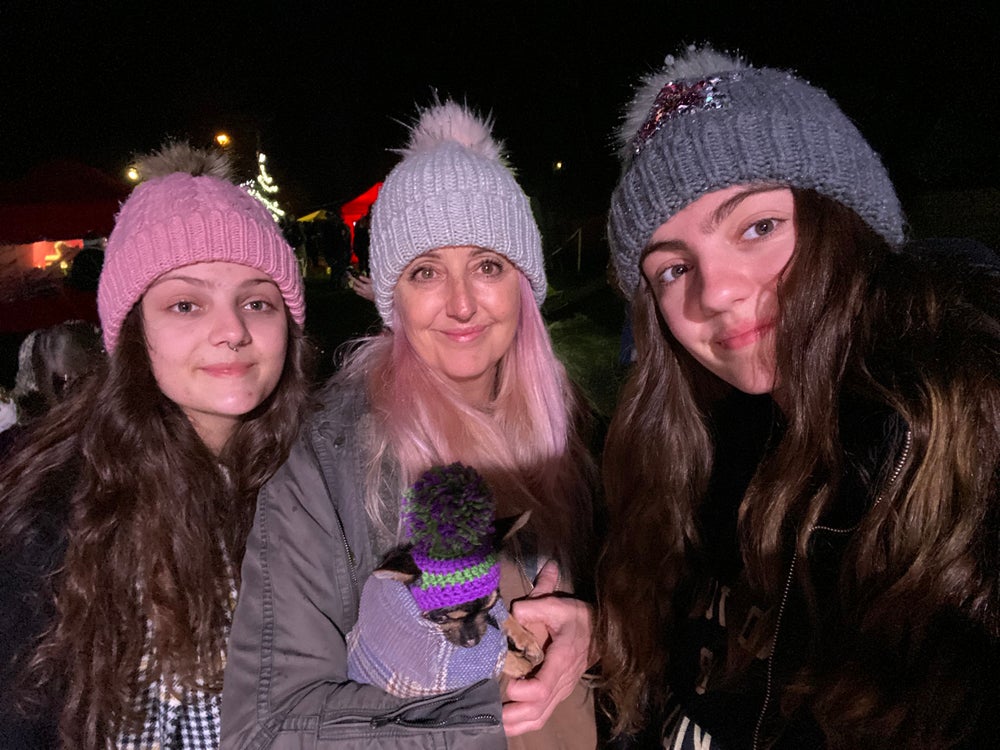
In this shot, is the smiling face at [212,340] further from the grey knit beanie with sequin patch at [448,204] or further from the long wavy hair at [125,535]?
the grey knit beanie with sequin patch at [448,204]

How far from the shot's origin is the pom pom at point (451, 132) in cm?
245

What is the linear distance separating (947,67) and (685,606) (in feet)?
18.8

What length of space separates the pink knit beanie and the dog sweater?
1.37 m

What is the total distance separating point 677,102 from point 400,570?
1.55 metres

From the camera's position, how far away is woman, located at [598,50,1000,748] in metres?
1.17

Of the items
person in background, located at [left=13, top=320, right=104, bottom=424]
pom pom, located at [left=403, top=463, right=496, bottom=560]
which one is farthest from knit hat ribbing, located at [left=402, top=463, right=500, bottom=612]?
person in background, located at [left=13, top=320, right=104, bottom=424]

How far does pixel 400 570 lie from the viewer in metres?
1.42

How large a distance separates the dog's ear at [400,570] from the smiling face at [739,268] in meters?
1.01

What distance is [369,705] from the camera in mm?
1448

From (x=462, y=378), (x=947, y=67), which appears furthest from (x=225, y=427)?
(x=947, y=67)

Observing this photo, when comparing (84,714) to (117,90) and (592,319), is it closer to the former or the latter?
(592,319)

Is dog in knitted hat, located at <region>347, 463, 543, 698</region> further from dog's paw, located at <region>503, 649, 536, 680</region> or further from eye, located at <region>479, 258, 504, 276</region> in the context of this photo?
eye, located at <region>479, 258, 504, 276</region>

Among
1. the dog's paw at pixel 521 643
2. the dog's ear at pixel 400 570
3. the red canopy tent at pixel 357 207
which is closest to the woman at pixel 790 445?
the dog's paw at pixel 521 643

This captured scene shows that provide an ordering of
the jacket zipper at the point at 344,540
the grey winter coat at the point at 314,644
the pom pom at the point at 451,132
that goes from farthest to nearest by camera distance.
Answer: the pom pom at the point at 451,132 < the jacket zipper at the point at 344,540 < the grey winter coat at the point at 314,644
